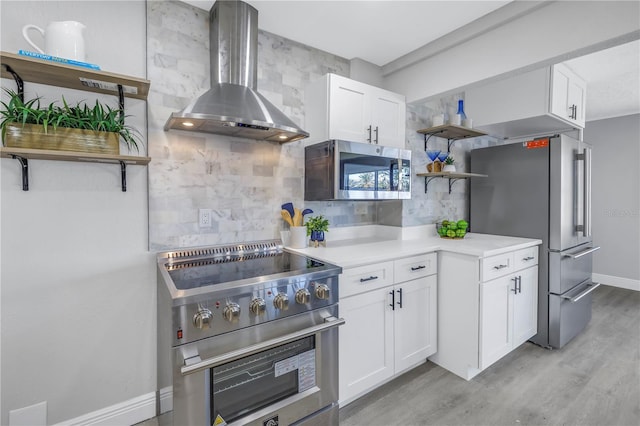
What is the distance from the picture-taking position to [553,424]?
5.98ft

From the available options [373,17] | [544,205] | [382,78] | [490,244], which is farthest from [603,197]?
[373,17]

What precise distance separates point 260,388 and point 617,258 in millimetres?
5566

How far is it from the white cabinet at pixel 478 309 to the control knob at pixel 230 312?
5.53 ft

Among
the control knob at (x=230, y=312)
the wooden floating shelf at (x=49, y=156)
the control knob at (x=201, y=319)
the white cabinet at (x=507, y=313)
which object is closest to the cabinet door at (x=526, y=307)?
the white cabinet at (x=507, y=313)

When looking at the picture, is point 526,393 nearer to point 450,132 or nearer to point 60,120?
point 450,132

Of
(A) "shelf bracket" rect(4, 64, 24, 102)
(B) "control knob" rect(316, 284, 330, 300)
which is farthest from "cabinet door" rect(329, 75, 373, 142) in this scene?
(A) "shelf bracket" rect(4, 64, 24, 102)

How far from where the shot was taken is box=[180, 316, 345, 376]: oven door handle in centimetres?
124

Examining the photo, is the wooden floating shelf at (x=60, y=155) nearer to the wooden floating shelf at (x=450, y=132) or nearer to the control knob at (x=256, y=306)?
the control knob at (x=256, y=306)

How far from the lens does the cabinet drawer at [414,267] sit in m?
2.14

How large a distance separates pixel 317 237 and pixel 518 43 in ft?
6.23

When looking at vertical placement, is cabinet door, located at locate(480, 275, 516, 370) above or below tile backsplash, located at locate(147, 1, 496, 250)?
below

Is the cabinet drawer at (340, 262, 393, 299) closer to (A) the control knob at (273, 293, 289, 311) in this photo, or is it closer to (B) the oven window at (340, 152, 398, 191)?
(A) the control knob at (273, 293, 289, 311)

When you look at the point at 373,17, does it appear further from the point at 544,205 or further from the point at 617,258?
the point at 617,258

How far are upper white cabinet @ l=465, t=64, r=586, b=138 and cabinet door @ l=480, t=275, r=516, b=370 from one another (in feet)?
5.20
